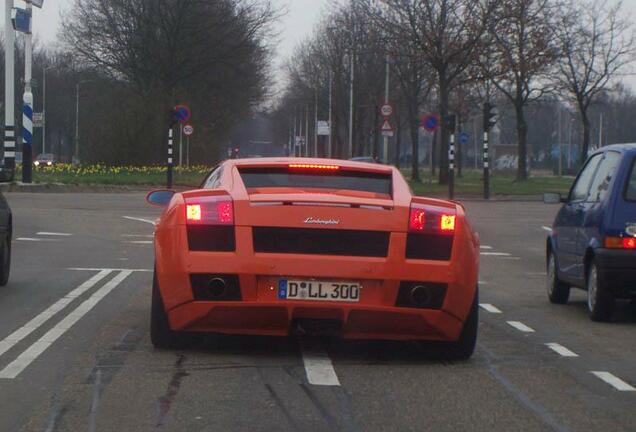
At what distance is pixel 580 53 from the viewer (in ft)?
175

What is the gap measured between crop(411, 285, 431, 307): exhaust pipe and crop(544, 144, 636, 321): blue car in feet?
10.6

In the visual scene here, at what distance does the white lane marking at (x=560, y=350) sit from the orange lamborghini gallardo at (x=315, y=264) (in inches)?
47.8

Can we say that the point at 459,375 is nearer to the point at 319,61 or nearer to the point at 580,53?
the point at 580,53

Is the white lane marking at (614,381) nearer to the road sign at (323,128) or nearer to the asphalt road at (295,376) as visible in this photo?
the asphalt road at (295,376)

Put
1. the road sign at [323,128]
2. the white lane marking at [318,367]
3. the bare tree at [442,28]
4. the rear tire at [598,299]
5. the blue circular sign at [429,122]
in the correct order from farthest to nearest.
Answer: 1. the road sign at [323,128]
2. the bare tree at [442,28]
3. the blue circular sign at [429,122]
4. the rear tire at [598,299]
5. the white lane marking at [318,367]

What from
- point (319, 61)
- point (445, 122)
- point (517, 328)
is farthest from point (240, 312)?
point (319, 61)

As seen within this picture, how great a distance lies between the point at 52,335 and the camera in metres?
9.20

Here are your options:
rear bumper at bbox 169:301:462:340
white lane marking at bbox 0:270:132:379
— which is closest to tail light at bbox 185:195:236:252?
rear bumper at bbox 169:301:462:340

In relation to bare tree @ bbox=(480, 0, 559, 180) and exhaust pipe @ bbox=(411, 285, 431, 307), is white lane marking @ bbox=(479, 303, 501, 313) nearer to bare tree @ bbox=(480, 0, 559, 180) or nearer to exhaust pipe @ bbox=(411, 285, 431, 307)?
exhaust pipe @ bbox=(411, 285, 431, 307)

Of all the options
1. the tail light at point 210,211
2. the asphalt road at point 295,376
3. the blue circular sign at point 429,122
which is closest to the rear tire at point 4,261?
the asphalt road at point 295,376

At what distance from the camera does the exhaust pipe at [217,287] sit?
7.72 meters

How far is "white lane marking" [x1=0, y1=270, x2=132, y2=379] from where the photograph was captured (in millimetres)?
7699

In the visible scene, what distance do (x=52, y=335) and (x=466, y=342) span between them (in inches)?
122

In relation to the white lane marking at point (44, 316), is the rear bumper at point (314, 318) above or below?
above
